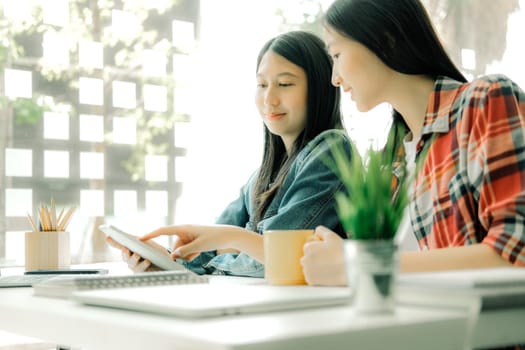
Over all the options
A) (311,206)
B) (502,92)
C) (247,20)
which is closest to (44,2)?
(247,20)

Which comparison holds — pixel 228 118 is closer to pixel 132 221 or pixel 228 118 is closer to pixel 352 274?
pixel 132 221

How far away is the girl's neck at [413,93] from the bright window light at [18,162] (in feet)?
7.85

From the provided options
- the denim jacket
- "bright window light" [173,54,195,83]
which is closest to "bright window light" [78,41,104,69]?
"bright window light" [173,54,195,83]

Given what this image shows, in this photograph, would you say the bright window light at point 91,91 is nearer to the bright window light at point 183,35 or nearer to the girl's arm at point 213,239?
the bright window light at point 183,35

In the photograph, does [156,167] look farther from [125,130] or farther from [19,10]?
[19,10]

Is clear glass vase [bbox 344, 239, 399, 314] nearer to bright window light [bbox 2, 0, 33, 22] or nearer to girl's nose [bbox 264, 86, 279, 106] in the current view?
girl's nose [bbox 264, 86, 279, 106]

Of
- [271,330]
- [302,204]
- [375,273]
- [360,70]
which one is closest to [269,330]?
[271,330]

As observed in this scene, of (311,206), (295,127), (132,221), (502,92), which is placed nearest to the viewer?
(502,92)

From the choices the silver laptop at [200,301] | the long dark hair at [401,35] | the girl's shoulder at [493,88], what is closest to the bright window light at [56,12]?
the long dark hair at [401,35]

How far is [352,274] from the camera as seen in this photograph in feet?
2.36

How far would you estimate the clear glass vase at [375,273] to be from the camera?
0.70m

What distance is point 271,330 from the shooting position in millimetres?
634

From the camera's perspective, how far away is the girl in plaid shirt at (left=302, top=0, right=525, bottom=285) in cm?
109

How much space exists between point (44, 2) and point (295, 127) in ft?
6.70
